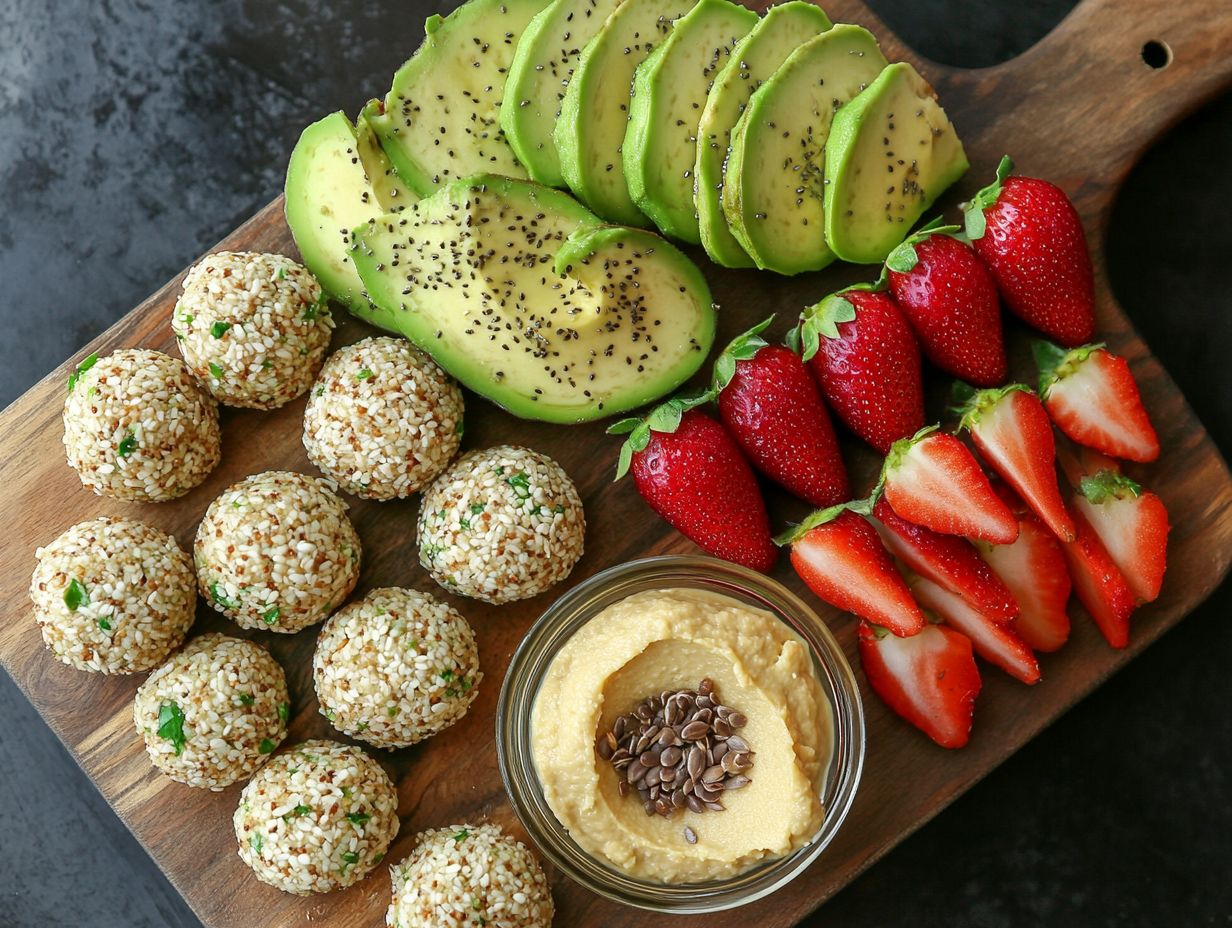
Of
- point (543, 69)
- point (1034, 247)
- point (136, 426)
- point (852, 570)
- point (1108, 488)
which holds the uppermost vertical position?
point (543, 69)

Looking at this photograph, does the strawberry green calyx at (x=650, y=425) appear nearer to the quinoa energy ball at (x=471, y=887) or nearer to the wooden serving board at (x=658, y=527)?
the wooden serving board at (x=658, y=527)

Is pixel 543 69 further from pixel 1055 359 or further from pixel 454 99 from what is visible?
pixel 1055 359

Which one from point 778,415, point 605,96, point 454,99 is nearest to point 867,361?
point 778,415

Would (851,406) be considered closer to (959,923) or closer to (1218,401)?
(1218,401)

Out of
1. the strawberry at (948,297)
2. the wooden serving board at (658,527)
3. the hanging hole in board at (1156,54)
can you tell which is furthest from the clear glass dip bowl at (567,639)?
Result: the hanging hole in board at (1156,54)

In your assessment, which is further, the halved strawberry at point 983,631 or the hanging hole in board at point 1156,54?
the hanging hole in board at point 1156,54

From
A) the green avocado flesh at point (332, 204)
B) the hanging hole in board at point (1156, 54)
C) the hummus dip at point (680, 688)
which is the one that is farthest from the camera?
the hanging hole in board at point (1156, 54)

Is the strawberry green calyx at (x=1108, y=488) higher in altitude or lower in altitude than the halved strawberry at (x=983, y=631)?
higher
